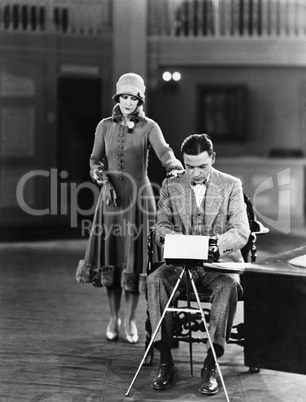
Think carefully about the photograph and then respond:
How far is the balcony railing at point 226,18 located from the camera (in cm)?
1220

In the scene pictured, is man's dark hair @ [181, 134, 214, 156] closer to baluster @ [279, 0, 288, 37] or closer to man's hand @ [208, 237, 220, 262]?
man's hand @ [208, 237, 220, 262]

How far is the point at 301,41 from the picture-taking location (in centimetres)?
1211

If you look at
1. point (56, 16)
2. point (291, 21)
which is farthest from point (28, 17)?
point (291, 21)

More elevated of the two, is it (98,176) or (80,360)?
(98,176)

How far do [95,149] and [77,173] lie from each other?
760 centimetres

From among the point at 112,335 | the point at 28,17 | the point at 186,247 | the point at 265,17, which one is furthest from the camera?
the point at 265,17

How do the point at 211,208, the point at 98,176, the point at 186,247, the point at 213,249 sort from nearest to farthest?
the point at 186,247 < the point at 213,249 < the point at 211,208 < the point at 98,176

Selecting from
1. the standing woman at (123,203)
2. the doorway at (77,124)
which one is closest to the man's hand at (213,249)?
the standing woman at (123,203)

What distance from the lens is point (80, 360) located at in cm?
400

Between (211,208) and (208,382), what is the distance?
90 cm

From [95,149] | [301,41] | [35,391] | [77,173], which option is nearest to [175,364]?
[35,391]

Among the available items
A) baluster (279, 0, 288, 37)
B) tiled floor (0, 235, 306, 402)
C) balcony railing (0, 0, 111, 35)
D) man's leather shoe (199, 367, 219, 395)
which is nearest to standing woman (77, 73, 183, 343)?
tiled floor (0, 235, 306, 402)

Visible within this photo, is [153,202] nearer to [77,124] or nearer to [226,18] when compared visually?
[77,124]

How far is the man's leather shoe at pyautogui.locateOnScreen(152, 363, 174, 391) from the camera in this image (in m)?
3.51
